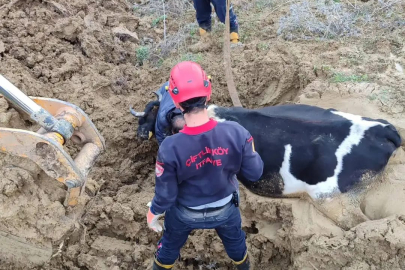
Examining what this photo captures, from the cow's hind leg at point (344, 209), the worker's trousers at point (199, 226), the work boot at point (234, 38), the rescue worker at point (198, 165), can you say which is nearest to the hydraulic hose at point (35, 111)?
the rescue worker at point (198, 165)

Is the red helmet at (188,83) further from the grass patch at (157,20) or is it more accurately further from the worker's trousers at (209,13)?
the grass patch at (157,20)

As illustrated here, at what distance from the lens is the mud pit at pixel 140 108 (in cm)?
320

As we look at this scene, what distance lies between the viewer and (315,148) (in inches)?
137

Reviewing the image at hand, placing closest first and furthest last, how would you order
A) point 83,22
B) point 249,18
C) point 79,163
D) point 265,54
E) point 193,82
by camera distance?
point 193,82, point 79,163, point 265,54, point 83,22, point 249,18

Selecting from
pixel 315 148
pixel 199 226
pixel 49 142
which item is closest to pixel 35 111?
pixel 49 142

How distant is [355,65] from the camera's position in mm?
4855

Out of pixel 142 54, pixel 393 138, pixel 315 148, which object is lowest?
pixel 142 54

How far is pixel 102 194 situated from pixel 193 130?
82.7 inches

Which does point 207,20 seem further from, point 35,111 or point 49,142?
point 49,142

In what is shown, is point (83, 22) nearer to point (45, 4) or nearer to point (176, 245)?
point (45, 4)

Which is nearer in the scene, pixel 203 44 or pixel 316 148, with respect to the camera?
pixel 316 148

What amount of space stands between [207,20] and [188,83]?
4000 mm

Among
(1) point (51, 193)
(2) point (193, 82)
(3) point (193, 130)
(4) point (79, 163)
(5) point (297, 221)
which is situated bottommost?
(5) point (297, 221)

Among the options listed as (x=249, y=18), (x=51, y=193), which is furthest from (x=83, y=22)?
(x=51, y=193)
